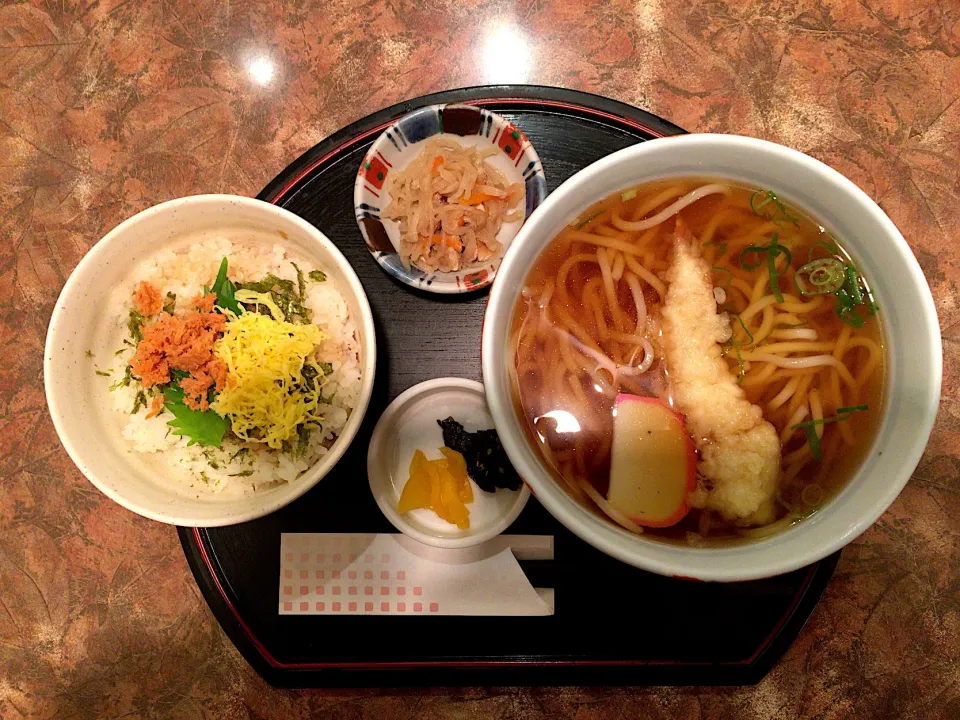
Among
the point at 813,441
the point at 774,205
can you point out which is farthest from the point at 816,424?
the point at 774,205

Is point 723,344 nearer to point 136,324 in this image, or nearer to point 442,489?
point 442,489

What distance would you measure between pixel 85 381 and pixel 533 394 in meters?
1.11

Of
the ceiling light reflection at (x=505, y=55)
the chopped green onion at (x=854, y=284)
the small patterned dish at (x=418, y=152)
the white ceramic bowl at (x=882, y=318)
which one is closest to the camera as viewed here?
the white ceramic bowl at (x=882, y=318)

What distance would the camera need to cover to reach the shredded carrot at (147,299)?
1.46m

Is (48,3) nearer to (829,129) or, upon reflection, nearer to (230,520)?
(230,520)

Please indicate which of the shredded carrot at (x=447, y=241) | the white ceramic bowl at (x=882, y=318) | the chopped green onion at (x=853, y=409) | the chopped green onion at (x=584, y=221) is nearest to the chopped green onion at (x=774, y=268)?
the white ceramic bowl at (x=882, y=318)

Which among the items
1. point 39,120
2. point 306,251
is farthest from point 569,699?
point 39,120

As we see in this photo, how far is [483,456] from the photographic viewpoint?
1545 mm

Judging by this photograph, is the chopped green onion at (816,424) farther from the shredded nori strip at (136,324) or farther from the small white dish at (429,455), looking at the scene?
the shredded nori strip at (136,324)

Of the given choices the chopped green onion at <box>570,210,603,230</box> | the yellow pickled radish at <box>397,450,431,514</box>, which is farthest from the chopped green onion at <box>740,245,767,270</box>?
the yellow pickled radish at <box>397,450,431,514</box>

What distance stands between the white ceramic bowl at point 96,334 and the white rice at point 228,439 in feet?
0.10

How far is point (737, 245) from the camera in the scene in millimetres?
1362

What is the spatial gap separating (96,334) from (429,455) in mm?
902

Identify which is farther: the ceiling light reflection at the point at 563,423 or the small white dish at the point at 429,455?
the small white dish at the point at 429,455
